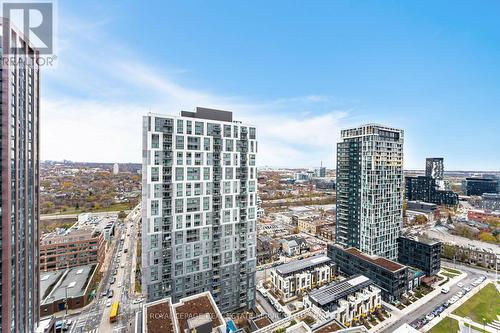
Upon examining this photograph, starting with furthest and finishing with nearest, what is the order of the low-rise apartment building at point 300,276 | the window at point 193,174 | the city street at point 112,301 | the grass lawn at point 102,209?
the grass lawn at point 102,209 < the low-rise apartment building at point 300,276 < the city street at point 112,301 < the window at point 193,174

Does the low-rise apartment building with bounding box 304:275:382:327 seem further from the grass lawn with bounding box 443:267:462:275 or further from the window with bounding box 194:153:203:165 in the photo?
the grass lawn with bounding box 443:267:462:275

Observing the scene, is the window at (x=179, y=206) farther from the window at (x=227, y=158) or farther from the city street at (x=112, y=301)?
the city street at (x=112, y=301)

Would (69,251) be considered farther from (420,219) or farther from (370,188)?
(420,219)

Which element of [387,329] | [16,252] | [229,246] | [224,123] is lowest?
[387,329]

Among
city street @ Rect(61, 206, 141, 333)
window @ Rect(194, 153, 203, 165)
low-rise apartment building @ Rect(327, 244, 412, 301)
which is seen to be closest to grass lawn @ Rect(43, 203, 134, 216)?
city street @ Rect(61, 206, 141, 333)

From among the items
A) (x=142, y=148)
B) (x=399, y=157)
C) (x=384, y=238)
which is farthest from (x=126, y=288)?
(x=399, y=157)

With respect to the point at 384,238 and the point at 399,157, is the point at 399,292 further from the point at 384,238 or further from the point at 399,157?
the point at 399,157

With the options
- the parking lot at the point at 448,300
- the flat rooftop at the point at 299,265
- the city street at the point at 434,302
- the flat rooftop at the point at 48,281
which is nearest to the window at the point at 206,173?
the flat rooftop at the point at 299,265

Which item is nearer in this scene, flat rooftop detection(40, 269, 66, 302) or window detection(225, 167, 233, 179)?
window detection(225, 167, 233, 179)
